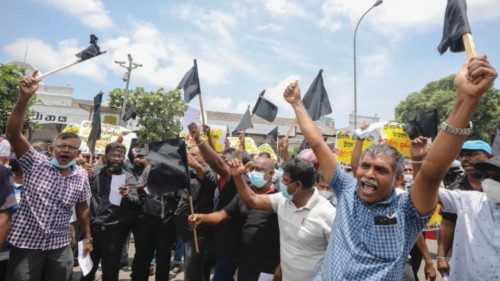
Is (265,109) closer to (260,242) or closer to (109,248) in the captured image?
(109,248)

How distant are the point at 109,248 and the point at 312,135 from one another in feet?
12.0

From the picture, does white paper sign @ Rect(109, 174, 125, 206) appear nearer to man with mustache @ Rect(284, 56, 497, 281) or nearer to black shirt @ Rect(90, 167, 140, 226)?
black shirt @ Rect(90, 167, 140, 226)

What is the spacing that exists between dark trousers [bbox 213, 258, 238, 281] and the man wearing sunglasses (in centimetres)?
229

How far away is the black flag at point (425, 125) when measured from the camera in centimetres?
511

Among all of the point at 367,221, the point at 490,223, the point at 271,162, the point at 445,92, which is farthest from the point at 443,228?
the point at 445,92

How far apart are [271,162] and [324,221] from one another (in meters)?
1.24

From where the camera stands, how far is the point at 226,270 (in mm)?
4402

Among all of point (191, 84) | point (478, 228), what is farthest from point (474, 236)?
point (191, 84)

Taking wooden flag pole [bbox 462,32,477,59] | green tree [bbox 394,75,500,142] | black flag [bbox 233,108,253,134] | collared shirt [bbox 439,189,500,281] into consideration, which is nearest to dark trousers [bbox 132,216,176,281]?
black flag [bbox 233,108,253,134]

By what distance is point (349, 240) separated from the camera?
7.63 ft

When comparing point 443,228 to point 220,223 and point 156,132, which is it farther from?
point 156,132

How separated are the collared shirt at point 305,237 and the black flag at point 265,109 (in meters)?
4.00

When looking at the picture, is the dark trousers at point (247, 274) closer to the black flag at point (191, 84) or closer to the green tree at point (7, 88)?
the black flag at point (191, 84)

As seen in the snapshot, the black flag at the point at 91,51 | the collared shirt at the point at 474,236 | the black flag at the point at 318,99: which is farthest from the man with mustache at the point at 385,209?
the black flag at the point at 318,99
